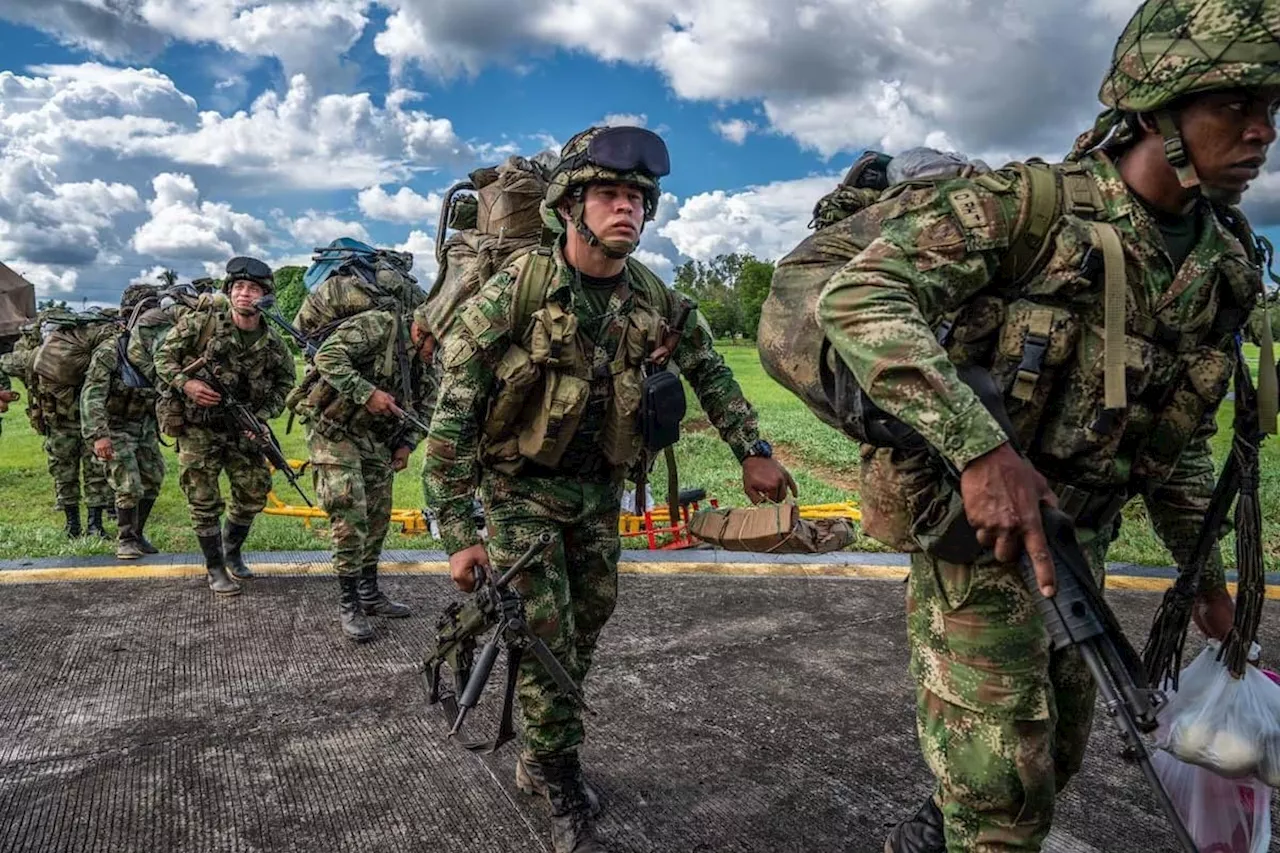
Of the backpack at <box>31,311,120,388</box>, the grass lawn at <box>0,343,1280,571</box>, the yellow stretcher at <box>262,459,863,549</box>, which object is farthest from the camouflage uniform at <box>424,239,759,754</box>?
the backpack at <box>31,311,120,388</box>

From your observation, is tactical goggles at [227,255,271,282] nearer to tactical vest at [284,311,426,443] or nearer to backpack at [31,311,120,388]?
tactical vest at [284,311,426,443]

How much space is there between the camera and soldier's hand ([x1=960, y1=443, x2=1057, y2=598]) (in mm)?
1729

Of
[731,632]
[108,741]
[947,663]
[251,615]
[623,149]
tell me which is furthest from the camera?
[251,615]

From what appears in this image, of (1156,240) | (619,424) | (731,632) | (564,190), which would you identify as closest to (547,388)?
(619,424)

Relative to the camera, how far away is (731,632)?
Result: 474 cm

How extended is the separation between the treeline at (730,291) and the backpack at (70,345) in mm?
42470

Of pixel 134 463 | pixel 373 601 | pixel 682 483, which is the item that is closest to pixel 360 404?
pixel 373 601

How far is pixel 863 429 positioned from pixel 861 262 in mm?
371

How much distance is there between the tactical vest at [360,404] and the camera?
17.0 ft

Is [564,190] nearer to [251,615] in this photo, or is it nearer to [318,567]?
[251,615]

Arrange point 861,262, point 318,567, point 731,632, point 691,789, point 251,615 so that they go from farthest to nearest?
point 318,567 → point 251,615 → point 731,632 → point 691,789 → point 861,262

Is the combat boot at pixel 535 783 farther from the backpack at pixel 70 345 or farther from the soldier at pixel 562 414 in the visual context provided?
the backpack at pixel 70 345

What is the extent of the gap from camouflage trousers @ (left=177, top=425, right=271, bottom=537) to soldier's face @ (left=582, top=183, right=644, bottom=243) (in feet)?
12.7

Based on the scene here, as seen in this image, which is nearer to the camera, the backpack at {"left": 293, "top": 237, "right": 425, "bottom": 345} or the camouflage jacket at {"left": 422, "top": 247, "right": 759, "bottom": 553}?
the camouflage jacket at {"left": 422, "top": 247, "right": 759, "bottom": 553}
